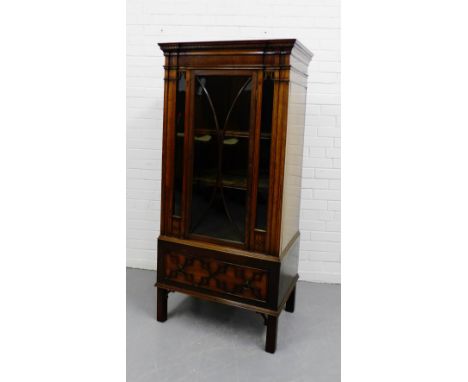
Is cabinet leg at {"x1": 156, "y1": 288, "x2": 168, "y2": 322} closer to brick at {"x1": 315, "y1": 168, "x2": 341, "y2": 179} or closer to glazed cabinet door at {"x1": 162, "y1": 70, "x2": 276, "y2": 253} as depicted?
glazed cabinet door at {"x1": 162, "y1": 70, "x2": 276, "y2": 253}

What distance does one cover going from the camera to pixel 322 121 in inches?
102

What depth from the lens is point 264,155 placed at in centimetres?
193

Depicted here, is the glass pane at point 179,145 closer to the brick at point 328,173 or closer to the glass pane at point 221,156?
the glass pane at point 221,156

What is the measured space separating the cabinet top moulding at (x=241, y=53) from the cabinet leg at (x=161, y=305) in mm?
1234

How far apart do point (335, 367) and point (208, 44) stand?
168 centimetres

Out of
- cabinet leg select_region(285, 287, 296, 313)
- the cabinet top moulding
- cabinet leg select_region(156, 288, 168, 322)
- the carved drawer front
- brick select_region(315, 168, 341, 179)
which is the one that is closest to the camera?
the cabinet top moulding

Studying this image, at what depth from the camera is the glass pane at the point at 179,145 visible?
2037 mm

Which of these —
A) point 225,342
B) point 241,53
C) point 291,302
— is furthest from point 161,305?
point 241,53

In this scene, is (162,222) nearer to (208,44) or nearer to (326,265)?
(208,44)

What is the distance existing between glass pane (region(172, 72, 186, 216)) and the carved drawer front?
0.91ft

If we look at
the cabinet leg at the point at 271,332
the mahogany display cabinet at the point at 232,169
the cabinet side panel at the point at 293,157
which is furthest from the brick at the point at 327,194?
the cabinet leg at the point at 271,332

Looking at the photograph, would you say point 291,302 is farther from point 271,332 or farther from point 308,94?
point 308,94

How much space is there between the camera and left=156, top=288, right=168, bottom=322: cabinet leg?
2279mm

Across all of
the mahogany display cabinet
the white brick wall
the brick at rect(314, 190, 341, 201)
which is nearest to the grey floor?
the mahogany display cabinet
